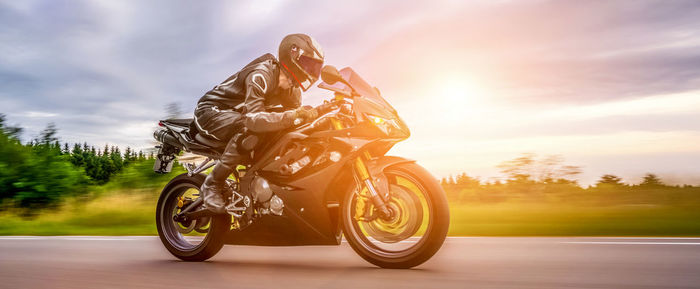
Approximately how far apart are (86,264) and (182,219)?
0.85 metres

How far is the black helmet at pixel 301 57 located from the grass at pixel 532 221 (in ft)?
11.0

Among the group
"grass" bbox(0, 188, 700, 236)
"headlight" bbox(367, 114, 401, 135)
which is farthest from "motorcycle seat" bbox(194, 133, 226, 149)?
"grass" bbox(0, 188, 700, 236)

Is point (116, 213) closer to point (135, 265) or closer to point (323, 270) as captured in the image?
point (135, 265)

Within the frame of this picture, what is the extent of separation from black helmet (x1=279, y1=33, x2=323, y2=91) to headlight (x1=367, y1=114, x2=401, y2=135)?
851 millimetres

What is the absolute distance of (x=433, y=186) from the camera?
12.8ft

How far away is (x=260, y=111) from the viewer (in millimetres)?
4402

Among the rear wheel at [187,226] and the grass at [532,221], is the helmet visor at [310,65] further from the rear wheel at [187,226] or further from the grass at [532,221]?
the grass at [532,221]

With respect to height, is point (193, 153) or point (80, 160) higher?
point (80, 160)

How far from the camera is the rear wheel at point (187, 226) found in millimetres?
4883

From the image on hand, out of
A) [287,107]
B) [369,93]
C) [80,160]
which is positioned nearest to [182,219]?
[287,107]

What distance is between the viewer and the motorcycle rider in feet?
14.4

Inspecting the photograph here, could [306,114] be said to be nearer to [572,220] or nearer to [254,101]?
[254,101]

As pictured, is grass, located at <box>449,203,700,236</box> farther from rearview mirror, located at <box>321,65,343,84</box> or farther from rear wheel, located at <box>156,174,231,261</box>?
rearview mirror, located at <box>321,65,343,84</box>

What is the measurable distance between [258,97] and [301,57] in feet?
1.53
